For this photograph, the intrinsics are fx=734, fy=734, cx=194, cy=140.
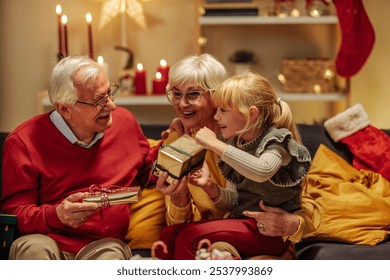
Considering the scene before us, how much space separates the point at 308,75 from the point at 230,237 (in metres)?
1.75

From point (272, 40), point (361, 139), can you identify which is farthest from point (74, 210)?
point (272, 40)

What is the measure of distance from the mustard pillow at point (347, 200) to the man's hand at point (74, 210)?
67cm

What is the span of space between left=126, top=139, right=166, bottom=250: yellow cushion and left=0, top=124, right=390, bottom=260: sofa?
279mm

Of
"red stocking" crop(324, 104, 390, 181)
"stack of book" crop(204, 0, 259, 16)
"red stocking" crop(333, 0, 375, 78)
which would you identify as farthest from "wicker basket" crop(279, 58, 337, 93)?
"red stocking" crop(324, 104, 390, 181)

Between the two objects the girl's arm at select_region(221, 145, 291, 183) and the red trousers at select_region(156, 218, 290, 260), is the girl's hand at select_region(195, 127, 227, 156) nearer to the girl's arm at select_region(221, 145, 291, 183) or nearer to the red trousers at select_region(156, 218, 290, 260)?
the girl's arm at select_region(221, 145, 291, 183)

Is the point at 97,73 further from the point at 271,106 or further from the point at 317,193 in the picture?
the point at 317,193

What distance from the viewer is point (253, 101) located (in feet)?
5.78

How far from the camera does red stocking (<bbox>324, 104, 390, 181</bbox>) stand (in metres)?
2.37

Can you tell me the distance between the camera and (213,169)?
2041 mm

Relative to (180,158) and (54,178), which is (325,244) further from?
(54,178)

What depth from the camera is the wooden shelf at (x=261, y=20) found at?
334 cm

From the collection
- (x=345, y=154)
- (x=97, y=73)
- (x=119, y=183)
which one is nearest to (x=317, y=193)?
(x=345, y=154)
